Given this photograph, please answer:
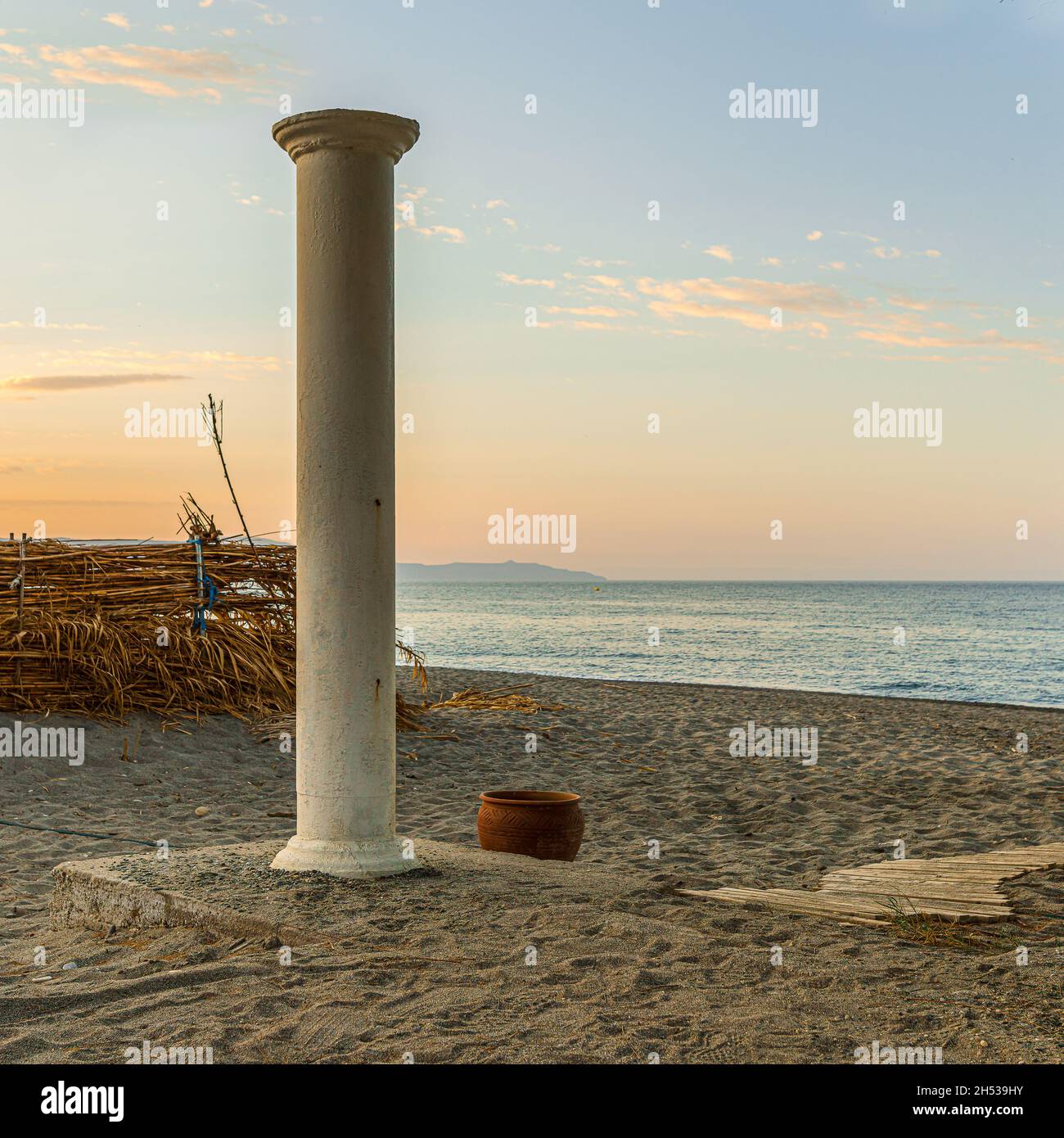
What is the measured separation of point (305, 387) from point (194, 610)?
19.7 ft

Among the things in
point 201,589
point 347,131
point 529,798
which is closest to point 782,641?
point 201,589

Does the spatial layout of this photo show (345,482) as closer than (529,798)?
Yes

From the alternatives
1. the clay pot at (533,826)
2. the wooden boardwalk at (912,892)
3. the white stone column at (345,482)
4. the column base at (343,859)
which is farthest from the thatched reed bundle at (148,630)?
the wooden boardwalk at (912,892)

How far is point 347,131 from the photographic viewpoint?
480cm

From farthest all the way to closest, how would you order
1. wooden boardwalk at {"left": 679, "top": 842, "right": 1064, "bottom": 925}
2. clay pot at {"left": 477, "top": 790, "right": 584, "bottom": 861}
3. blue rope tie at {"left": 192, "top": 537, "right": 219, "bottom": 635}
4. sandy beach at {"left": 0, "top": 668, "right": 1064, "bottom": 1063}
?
1. blue rope tie at {"left": 192, "top": 537, "right": 219, "bottom": 635}
2. clay pot at {"left": 477, "top": 790, "right": 584, "bottom": 861}
3. wooden boardwalk at {"left": 679, "top": 842, "right": 1064, "bottom": 925}
4. sandy beach at {"left": 0, "top": 668, "right": 1064, "bottom": 1063}

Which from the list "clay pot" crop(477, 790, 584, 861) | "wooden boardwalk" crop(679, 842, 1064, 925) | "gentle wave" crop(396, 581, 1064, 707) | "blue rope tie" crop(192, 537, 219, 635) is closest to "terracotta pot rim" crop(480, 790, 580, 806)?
"clay pot" crop(477, 790, 584, 861)

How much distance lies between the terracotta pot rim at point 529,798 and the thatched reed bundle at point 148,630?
16.3 feet

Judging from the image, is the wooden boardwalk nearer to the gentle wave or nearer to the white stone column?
the white stone column

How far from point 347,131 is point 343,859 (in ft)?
9.95

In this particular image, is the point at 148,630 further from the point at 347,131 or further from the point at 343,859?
the point at 347,131

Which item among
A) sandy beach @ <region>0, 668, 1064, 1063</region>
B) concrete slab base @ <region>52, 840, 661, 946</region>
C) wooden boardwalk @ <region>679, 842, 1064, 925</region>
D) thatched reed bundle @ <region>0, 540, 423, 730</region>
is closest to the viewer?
sandy beach @ <region>0, 668, 1064, 1063</region>

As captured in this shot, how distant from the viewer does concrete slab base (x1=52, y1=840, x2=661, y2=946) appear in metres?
4.29

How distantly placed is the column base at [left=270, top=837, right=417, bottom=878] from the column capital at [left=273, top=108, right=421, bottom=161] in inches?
115
